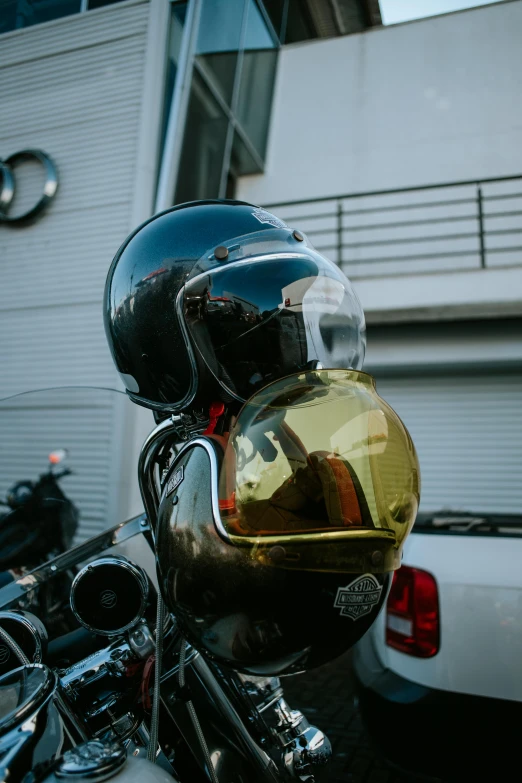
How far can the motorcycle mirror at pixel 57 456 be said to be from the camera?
1.62 m

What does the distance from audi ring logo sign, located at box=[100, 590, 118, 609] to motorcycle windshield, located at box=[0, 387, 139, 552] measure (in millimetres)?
349

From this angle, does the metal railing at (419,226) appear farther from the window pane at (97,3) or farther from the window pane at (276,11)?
the window pane at (97,3)

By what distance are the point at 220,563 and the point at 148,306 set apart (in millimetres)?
583

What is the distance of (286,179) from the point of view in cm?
1003

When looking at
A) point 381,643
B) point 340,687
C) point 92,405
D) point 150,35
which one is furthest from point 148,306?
point 150,35

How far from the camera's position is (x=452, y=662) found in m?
2.25

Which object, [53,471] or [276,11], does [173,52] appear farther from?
[53,471]

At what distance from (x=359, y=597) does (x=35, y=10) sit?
29.1 feet

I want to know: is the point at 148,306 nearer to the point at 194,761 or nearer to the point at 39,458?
the point at 39,458

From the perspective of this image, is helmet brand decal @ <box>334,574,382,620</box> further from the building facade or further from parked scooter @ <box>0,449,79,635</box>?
the building facade

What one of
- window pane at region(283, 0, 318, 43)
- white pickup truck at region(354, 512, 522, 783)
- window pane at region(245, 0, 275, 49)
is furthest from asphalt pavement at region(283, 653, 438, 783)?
window pane at region(283, 0, 318, 43)

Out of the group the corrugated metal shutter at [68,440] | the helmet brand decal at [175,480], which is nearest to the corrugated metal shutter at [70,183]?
the corrugated metal shutter at [68,440]

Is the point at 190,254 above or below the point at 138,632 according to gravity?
above

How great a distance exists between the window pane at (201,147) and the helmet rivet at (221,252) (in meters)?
6.23
